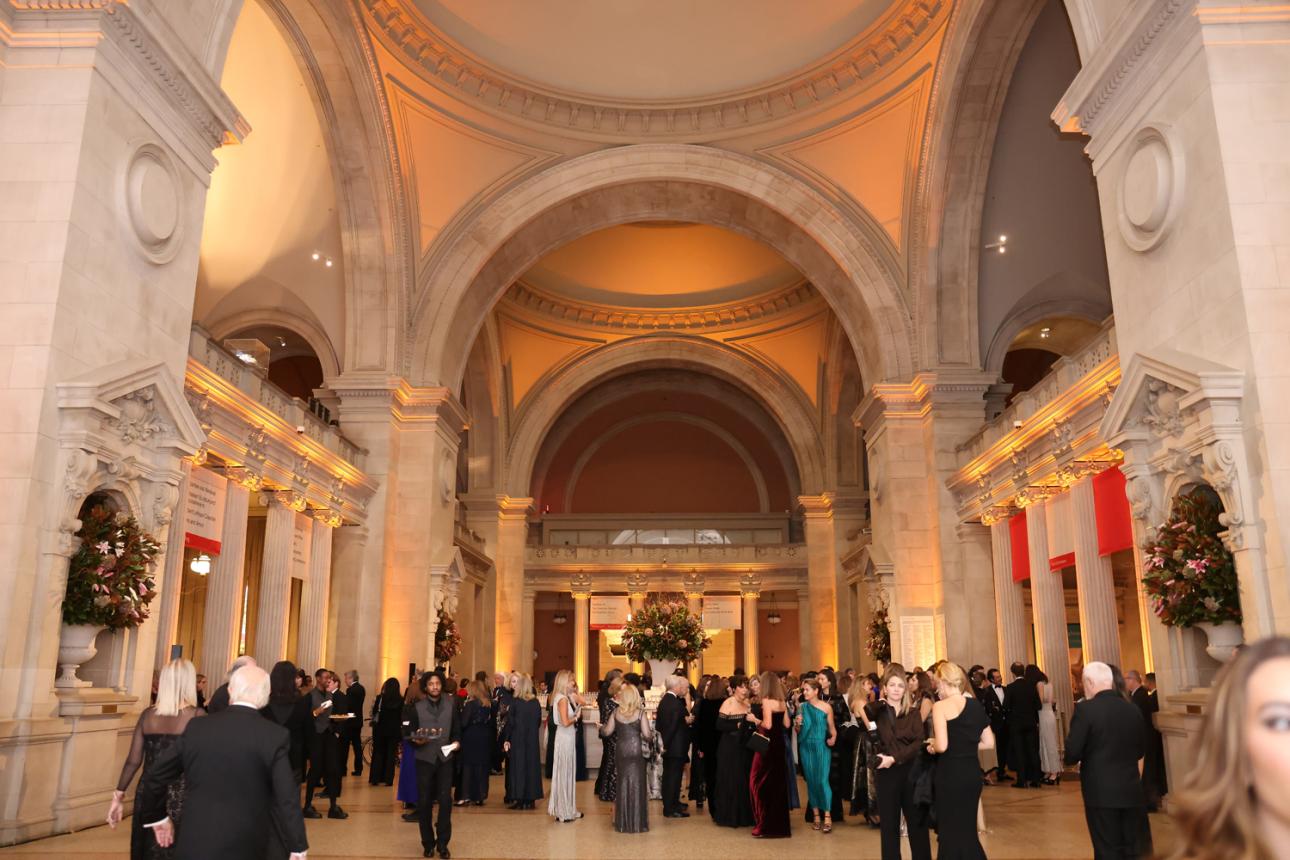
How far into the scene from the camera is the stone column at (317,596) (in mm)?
15383

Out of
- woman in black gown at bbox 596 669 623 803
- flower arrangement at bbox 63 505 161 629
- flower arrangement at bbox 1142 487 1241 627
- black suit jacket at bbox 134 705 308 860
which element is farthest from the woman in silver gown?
black suit jacket at bbox 134 705 308 860

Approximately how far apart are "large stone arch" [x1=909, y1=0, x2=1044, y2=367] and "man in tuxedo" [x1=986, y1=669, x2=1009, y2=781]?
256 inches

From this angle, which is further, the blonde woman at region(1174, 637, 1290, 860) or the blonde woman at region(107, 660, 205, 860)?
A: the blonde woman at region(107, 660, 205, 860)

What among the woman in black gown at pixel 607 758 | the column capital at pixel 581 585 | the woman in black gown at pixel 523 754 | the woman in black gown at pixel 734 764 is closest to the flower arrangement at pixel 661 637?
the woman in black gown at pixel 607 758

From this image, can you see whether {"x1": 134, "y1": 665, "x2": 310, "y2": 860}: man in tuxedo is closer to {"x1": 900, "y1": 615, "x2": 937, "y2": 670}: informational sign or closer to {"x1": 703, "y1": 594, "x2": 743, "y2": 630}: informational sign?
{"x1": 900, "y1": 615, "x2": 937, "y2": 670}: informational sign

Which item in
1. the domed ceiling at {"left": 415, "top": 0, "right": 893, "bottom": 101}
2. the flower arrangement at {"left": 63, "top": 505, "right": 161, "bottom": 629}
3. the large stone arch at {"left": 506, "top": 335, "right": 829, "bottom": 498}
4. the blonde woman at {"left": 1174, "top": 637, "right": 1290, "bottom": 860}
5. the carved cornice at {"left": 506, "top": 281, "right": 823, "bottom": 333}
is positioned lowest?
the blonde woman at {"left": 1174, "top": 637, "right": 1290, "bottom": 860}

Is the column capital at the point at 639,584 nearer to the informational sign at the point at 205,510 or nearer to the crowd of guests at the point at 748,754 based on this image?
the crowd of guests at the point at 748,754

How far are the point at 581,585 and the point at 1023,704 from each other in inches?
766

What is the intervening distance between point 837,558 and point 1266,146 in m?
20.1

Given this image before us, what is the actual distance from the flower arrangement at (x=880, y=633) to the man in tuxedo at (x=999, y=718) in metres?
5.18

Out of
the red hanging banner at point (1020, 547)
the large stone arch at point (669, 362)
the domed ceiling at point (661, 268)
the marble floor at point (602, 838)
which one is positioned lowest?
the marble floor at point (602, 838)

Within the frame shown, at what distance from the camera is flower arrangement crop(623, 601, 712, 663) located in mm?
18141

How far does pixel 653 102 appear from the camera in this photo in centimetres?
1889

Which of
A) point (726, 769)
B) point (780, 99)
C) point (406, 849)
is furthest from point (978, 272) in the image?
point (406, 849)
